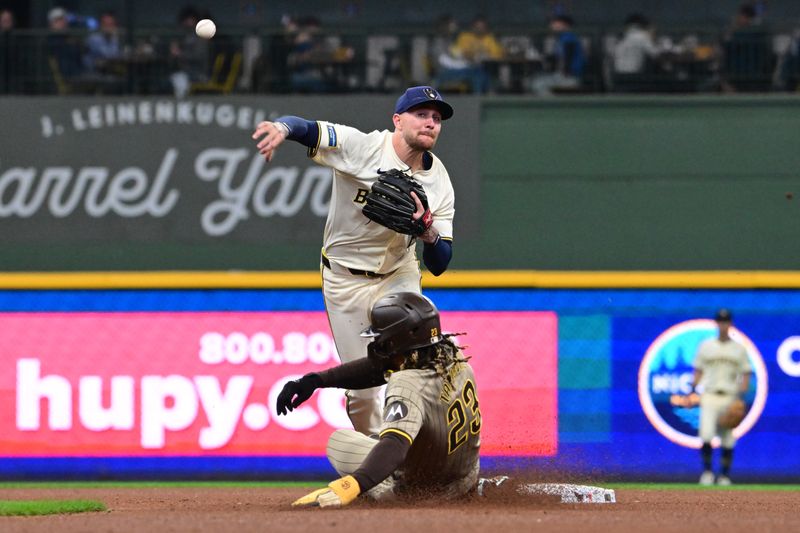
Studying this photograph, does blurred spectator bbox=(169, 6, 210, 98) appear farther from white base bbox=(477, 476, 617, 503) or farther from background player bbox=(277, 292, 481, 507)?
background player bbox=(277, 292, 481, 507)

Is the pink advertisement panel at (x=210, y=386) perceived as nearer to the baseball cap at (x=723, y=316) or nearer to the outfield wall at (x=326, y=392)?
the outfield wall at (x=326, y=392)

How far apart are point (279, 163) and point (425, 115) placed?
5419 millimetres

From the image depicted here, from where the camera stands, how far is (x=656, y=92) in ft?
41.6

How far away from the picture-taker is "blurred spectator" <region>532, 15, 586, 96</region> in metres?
12.8

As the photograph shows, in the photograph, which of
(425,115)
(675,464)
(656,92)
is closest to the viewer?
(425,115)

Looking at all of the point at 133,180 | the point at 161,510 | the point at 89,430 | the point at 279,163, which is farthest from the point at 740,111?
the point at 161,510

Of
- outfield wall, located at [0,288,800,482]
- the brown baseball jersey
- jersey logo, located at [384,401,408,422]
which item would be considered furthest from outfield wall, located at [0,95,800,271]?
jersey logo, located at [384,401,408,422]

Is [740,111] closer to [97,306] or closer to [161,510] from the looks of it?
[97,306]

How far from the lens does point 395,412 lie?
6164 mm

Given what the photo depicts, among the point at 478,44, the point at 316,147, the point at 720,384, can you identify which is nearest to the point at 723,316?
the point at 720,384

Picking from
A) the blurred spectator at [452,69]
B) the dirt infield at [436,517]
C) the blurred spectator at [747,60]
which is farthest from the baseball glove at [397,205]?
the blurred spectator at [747,60]

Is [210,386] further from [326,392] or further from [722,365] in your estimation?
[722,365]

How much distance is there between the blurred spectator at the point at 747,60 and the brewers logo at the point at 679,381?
2.34m

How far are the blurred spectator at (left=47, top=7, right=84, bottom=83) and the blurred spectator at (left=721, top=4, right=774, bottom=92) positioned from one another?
602cm
